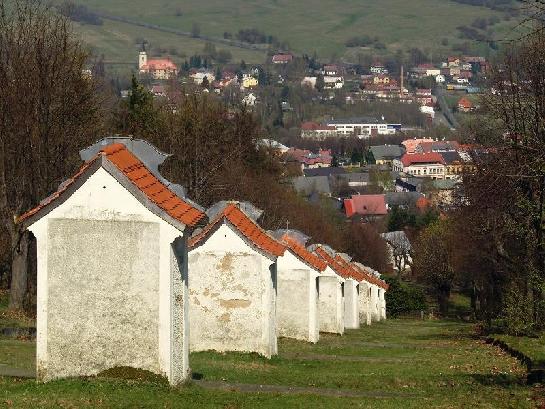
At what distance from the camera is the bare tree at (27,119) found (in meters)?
42.9

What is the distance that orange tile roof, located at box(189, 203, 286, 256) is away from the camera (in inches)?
1217

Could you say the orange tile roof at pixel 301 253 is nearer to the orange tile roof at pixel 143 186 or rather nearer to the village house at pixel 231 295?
the village house at pixel 231 295

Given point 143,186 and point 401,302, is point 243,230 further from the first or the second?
point 401,302

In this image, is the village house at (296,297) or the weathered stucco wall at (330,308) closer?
the village house at (296,297)

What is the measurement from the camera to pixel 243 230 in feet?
103

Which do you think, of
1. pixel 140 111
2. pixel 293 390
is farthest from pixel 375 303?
pixel 293 390

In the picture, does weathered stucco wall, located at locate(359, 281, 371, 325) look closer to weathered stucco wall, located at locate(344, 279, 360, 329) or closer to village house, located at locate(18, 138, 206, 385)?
weathered stucco wall, located at locate(344, 279, 360, 329)

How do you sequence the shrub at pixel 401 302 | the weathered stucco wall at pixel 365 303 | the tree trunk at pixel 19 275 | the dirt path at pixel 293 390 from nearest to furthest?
the dirt path at pixel 293 390 → the tree trunk at pixel 19 275 → the weathered stucco wall at pixel 365 303 → the shrub at pixel 401 302

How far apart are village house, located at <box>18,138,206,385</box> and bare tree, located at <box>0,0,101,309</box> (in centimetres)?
2078

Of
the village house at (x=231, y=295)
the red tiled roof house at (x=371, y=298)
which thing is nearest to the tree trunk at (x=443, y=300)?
the red tiled roof house at (x=371, y=298)

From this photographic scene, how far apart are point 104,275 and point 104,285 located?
168 mm

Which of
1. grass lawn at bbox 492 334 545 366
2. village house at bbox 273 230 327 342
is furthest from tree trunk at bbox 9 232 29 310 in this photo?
grass lawn at bbox 492 334 545 366

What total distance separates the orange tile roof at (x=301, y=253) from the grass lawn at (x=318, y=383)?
2.78m

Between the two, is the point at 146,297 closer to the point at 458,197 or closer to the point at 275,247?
the point at 275,247
